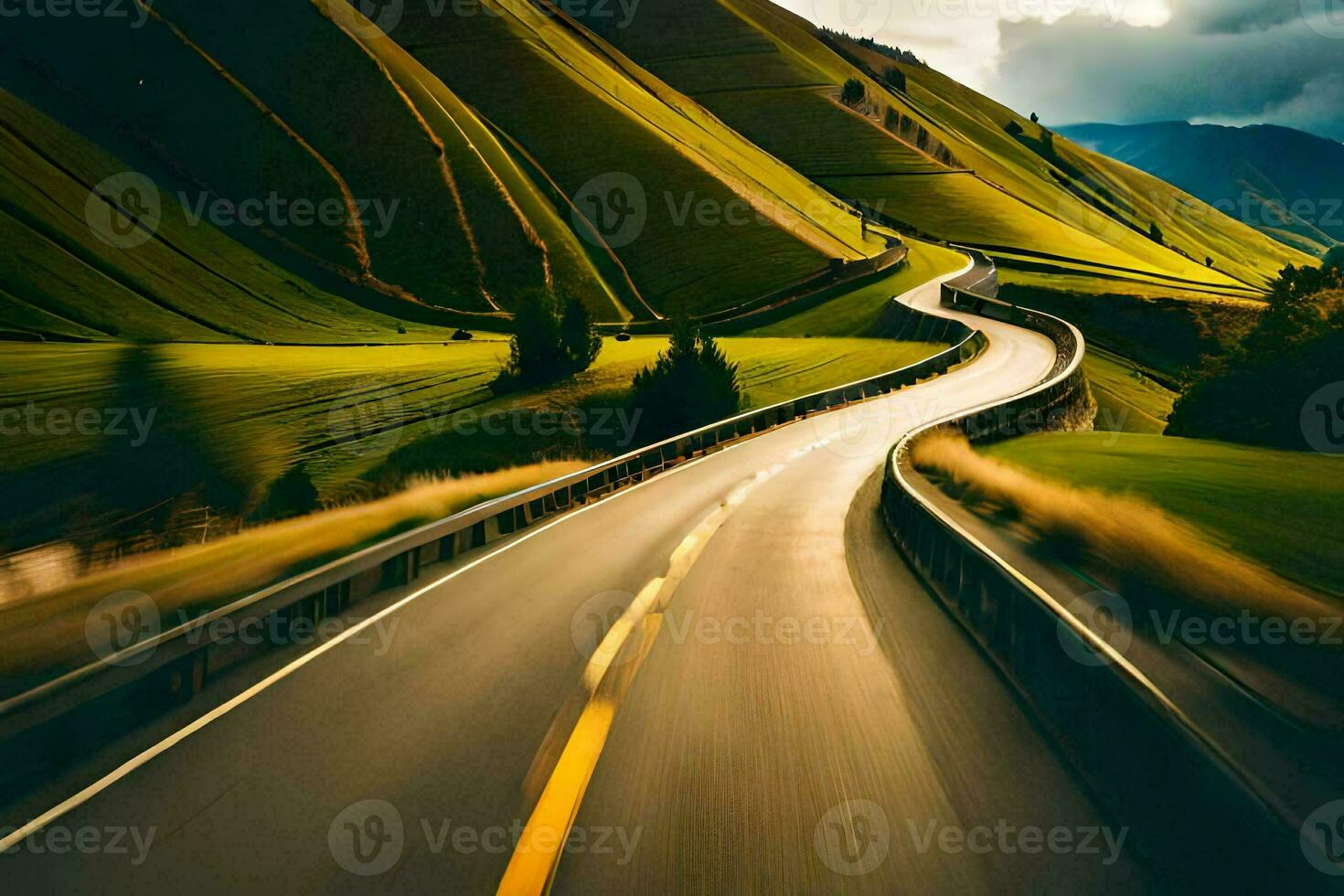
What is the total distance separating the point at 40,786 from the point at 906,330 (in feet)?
186

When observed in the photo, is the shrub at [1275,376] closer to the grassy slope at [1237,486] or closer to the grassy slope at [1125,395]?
the grassy slope at [1237,486]

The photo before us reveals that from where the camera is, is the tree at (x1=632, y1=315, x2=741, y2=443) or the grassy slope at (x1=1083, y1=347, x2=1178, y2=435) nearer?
the tree at (x1=632, y1=315, x2=741, y2=443)

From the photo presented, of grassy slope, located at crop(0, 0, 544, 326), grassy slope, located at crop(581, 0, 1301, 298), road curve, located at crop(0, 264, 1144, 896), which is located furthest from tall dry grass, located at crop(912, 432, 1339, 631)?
grassy slope, located at crop(581, 0, 1301, 298)

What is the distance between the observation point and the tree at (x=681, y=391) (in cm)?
3316

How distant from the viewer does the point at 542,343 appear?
40.5 meters

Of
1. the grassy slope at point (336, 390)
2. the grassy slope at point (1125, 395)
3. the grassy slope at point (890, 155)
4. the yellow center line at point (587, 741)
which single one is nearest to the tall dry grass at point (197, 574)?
the yellow center line at point (587, 741)

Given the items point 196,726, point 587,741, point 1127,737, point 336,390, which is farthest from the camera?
point 336,390

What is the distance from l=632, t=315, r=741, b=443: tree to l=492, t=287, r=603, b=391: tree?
7679mm

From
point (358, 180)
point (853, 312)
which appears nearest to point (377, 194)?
point (358, 180)

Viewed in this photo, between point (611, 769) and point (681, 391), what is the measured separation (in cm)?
2898

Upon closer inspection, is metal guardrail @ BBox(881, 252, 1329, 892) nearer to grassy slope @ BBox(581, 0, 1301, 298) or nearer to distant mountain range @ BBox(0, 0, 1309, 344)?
distant mountain range @ BBox(0, 0, 1309, 344)

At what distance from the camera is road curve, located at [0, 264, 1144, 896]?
3631 millimetres

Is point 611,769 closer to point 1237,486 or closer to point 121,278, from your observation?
point 1237,486

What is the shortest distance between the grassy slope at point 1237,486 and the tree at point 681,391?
624 inches
